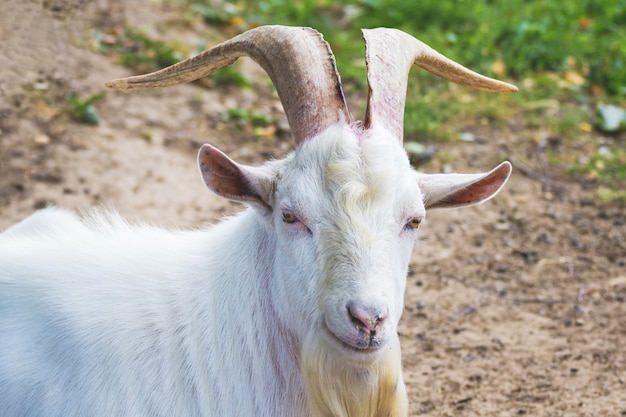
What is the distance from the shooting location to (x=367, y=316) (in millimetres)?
2920

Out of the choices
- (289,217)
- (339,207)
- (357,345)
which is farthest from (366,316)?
(289,217)

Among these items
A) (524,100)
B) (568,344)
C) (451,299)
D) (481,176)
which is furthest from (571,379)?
(524,100)

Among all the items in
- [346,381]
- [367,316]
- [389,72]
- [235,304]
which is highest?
[389,72]

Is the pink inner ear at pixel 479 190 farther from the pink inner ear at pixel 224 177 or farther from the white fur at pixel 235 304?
→ the pink inner ear at pixel 224 177

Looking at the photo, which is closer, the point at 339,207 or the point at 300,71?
the point at 339,207

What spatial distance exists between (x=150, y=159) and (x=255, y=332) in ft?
12.5

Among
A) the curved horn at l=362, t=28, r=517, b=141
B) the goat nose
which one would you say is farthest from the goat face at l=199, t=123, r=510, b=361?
the curved horn at l=362, t=28, r=517, b=141

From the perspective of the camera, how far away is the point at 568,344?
517 centimetres

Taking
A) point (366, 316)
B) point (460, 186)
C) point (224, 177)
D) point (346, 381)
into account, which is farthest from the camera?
point (460, 186)

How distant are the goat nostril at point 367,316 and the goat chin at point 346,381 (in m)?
0.22

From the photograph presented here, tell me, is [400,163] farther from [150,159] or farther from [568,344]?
[150,159]

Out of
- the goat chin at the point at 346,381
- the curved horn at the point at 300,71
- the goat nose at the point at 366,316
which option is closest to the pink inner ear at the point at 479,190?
the curved horn at the point at 300,71

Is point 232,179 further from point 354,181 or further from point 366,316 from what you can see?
point 366,316

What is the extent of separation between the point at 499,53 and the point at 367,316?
672cm
